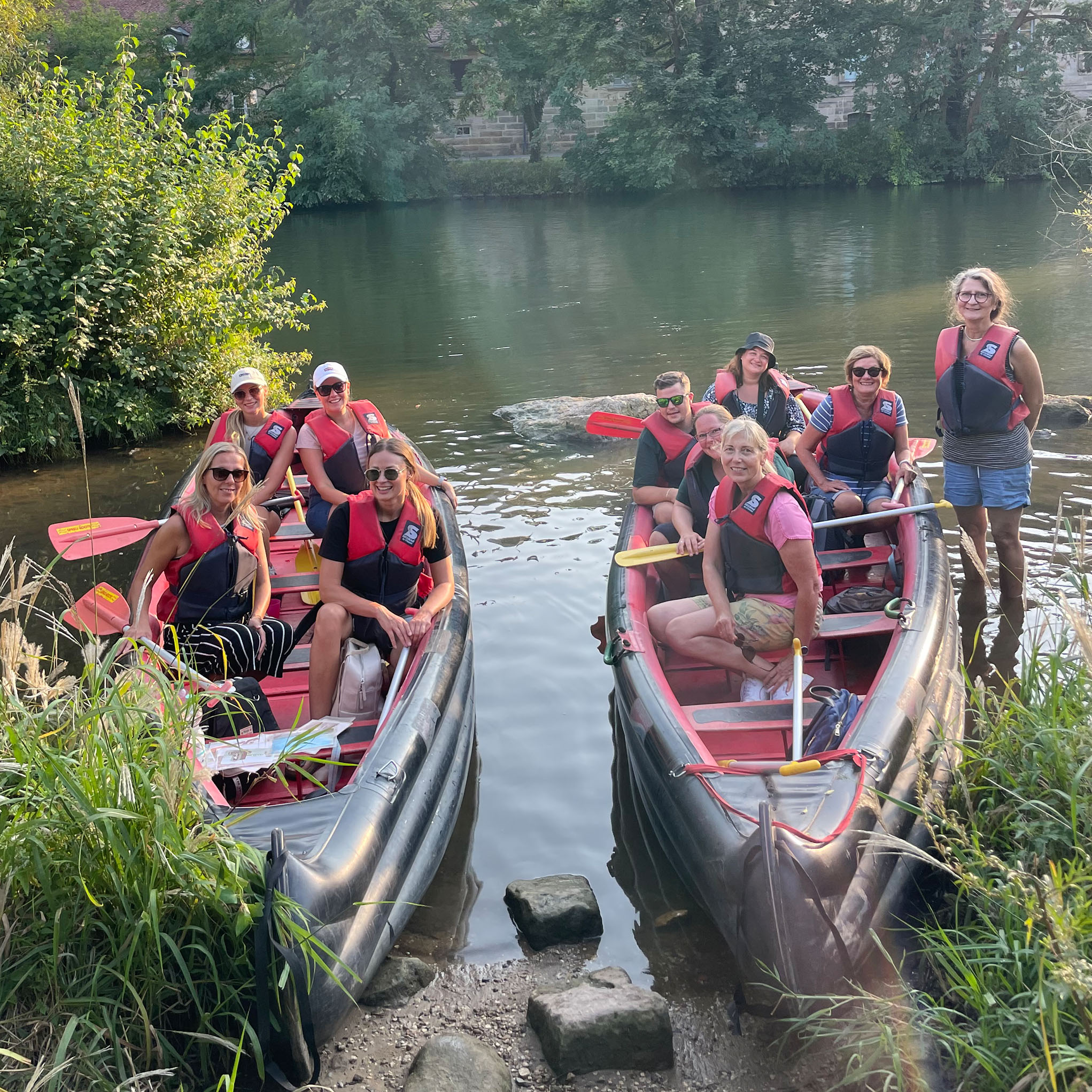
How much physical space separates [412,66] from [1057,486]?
Answer: 28.8 m

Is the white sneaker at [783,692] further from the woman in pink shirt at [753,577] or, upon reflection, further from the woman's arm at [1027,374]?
the woman's arm at [1027,374]

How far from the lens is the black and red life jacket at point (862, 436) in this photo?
5879 mm

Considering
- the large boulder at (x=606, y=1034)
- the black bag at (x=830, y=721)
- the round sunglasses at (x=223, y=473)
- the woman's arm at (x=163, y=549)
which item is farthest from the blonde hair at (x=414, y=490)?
the large boulder at (x=606, y=1034)

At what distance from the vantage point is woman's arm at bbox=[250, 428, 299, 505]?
659 cm

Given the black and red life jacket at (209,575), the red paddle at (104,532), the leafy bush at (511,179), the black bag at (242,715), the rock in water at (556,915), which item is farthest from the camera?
the leafy bush at (511,179)

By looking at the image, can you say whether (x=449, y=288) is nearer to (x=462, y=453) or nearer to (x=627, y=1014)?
(x=462, y=453)

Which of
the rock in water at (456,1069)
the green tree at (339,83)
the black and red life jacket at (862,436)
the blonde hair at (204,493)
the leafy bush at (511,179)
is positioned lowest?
the rock in water at (456,1069)

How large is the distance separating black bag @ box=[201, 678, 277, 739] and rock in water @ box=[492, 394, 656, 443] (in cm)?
574

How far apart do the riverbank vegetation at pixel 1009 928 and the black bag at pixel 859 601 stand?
123 cm

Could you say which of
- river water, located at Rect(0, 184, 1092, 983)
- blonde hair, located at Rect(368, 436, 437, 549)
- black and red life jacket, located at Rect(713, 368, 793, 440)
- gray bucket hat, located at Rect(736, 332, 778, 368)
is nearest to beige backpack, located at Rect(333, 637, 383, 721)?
blonde hair, located at Rect(368, 436, 437, 549)

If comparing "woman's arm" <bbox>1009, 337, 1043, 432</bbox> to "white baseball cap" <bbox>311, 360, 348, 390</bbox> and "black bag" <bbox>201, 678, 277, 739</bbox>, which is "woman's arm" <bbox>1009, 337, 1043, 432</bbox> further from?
"black bag" <bbox>201, 678, 277, 739</bbox>

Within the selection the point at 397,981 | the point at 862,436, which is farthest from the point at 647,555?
the point at 397,981

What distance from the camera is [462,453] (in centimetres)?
959

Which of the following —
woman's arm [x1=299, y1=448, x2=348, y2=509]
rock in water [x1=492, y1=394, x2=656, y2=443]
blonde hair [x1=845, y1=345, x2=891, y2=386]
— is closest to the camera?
blonde hair [x1=845, y1=345, x2=891, y2=386]
